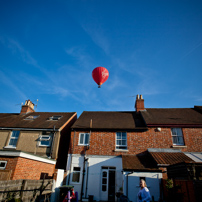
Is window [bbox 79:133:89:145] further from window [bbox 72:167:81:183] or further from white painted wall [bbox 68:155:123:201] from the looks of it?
window [bbox 72:167:81:183]

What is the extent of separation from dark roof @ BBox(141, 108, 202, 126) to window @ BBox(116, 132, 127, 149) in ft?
9.06

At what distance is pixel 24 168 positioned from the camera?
380 inches

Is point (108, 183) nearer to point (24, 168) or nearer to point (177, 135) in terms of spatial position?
point (24, 168)

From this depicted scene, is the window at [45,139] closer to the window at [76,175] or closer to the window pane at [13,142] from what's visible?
the window pane at [13,142]

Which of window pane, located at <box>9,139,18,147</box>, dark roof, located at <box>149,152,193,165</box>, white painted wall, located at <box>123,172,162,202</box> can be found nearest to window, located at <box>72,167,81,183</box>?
white painted wall, located at <box>123,172,162,202</box>

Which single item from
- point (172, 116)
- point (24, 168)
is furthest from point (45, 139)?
point (172, 116)

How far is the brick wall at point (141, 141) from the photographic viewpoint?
44.2 ft

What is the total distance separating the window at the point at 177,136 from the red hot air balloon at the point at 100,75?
9.04 metres

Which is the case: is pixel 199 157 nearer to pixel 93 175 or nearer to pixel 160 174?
pixel 160 174

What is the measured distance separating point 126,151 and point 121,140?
1180 mm

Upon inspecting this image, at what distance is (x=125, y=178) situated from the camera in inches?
433

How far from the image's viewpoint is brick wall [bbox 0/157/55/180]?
29.7ft

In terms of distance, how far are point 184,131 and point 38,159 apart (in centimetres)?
1342

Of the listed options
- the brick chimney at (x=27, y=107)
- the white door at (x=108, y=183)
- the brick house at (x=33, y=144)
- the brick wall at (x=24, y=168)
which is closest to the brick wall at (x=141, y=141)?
the white door at (x=108, y=183)
